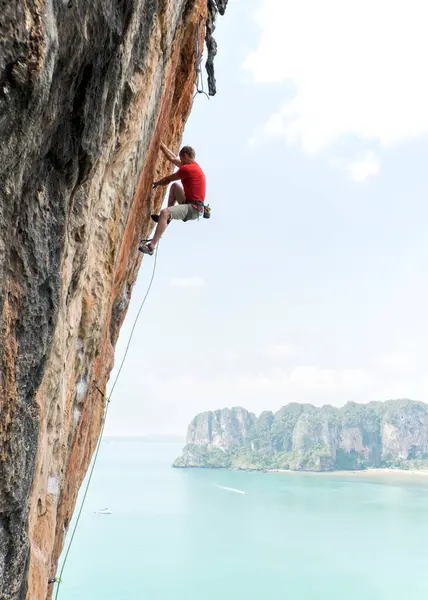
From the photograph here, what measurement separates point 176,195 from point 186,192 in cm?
22

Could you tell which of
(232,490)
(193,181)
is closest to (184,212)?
(193,181)

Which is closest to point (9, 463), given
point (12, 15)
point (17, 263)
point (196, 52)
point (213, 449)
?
point (17, 263)

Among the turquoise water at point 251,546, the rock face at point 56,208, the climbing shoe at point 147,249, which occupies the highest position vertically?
the climbing shoe at point 147,249

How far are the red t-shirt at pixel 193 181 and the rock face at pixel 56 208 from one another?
28.1 inches

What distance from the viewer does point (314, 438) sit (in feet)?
434

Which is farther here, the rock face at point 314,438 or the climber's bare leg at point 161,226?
the rock face at point 314,438

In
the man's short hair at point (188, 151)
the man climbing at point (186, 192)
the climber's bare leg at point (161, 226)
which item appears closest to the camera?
the climber's bare leg at point (161, 226)

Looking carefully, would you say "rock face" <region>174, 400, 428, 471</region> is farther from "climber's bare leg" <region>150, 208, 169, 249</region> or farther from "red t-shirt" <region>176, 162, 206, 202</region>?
"climber's bare leg" <region>150, 208, 169, 249</region>

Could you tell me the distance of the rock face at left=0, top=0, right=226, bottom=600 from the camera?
2.03 meters

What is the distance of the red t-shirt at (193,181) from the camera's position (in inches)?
A: 211

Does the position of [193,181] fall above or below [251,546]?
above

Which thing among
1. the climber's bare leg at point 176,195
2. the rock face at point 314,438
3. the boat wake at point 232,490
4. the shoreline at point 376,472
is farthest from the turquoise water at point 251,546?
the rock face at point 314,438

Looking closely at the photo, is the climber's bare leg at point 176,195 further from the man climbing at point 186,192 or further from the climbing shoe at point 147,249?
the climbing shoe at point 147,249

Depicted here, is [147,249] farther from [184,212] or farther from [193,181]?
[193,181]
